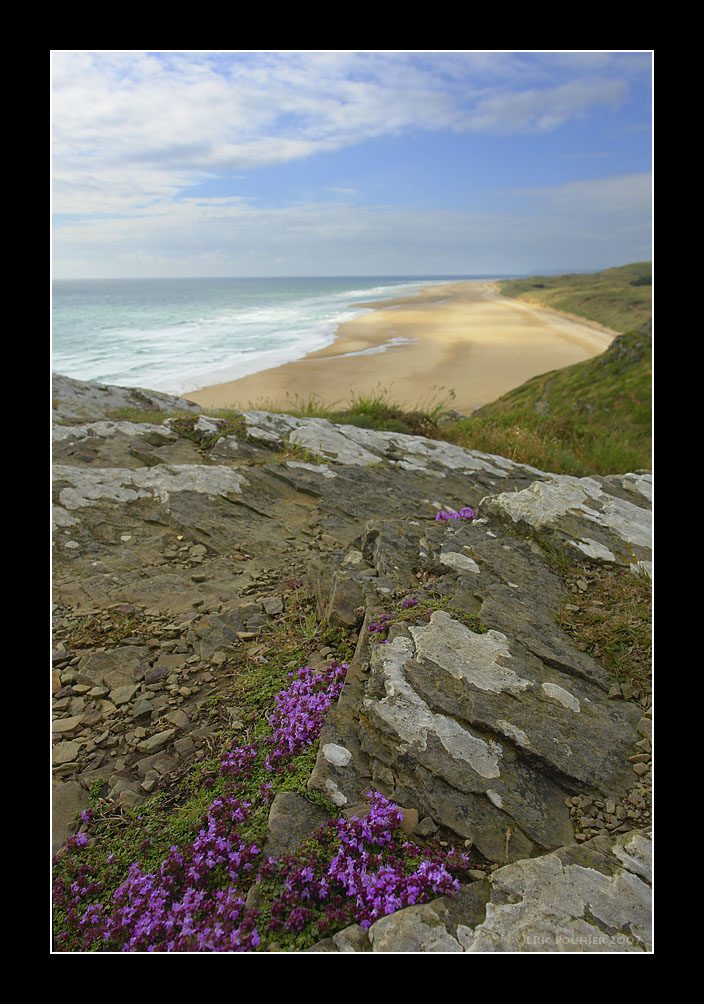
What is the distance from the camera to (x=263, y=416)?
771cm

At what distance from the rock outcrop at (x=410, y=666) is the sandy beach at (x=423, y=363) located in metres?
7.69

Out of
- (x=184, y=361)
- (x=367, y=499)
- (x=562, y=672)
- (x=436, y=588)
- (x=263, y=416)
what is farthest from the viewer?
(x=184, y=361)

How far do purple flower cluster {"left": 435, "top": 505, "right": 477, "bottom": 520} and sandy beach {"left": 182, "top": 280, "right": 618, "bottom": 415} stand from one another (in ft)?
25.0

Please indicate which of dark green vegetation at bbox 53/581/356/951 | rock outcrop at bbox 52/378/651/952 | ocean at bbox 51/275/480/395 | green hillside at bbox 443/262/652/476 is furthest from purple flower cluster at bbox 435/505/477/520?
ocean at bbox 51/275/480/395

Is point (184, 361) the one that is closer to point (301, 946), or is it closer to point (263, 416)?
point (263, 416)

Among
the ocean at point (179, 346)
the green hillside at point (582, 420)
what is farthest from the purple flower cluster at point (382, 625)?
the ocean at point (179, 346)

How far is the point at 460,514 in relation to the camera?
4.77 metres

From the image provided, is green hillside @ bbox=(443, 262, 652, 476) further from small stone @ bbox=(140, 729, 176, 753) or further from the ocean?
the ocean

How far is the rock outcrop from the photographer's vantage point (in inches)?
79.4

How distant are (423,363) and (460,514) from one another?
25.7 metres

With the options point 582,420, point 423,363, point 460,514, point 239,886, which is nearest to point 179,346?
point 423,363
